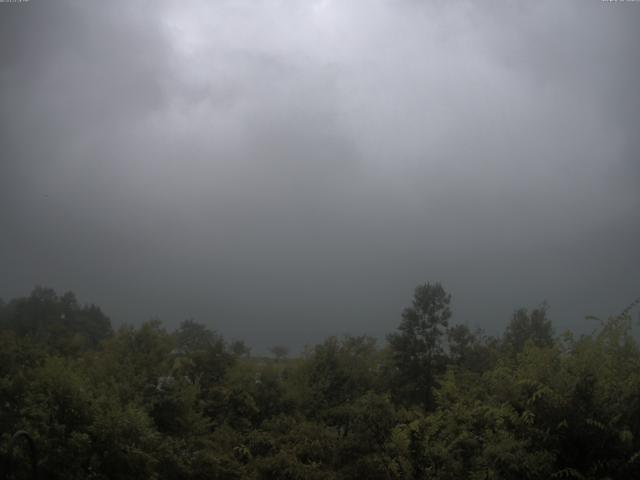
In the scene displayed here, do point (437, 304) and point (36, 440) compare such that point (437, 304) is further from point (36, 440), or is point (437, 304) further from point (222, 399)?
point (36, 440)

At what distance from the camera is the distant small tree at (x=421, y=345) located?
3747cm

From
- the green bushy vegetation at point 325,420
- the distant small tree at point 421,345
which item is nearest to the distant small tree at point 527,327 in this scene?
the distant small tree at point 421,345

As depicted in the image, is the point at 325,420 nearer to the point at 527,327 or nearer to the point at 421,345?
the point at 421,345

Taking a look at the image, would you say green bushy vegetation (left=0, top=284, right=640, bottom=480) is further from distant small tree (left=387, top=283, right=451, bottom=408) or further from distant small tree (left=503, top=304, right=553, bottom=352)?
distant small tree (left=503, top=304, right=553, bottom=352)

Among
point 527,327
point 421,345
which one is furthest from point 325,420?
point 527,327

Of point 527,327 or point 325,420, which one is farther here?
point 527,327

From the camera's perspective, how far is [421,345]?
39656mm

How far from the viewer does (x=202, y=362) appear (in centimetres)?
3070

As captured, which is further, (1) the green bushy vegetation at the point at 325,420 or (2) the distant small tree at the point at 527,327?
(2) the distant small tree at the point at 527,327

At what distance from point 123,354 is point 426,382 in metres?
23.9

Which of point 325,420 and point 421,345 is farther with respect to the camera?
point 421,345

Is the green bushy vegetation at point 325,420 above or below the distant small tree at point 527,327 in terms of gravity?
below

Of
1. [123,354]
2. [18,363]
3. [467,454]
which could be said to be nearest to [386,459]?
[467,454]

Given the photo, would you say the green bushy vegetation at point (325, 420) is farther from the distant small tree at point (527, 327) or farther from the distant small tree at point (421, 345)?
the distant small tree at point (527, 327)
